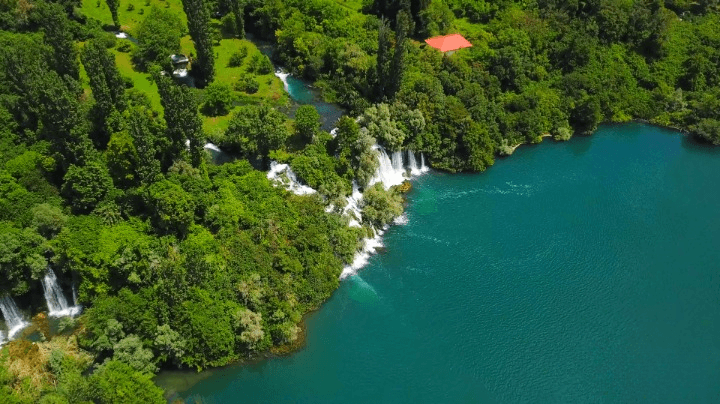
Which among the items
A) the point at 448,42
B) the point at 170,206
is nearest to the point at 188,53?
the point at 170,206

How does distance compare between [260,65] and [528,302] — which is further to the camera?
[260,65]

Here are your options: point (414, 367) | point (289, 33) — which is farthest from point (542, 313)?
point (289, 33)

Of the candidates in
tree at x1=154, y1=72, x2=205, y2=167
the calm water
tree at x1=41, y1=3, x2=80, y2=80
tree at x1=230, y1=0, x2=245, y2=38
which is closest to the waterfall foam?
tree at x1=154, y1=72, x2=205, y2=167

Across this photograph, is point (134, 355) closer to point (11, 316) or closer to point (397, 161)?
point (11, 316)

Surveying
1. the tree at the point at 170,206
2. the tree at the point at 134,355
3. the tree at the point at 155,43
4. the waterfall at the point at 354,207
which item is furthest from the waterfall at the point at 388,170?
the tree at the point at 155,43

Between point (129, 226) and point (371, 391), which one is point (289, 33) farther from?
point (371, 391)
